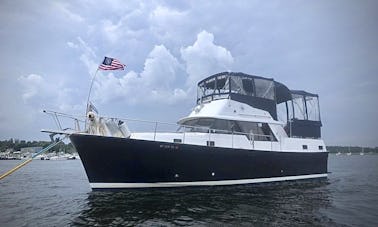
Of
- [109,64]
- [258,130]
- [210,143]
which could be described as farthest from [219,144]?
[109,64]

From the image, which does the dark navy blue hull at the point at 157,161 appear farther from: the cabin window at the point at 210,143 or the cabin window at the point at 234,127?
the cabin window at the point at 234,127

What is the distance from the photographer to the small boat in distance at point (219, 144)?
478 inches

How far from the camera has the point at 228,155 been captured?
46.8ft

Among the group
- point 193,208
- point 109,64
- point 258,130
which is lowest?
point 193,208

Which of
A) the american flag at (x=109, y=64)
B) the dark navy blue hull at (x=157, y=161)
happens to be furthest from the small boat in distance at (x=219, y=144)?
the american flag at (x=109, y=64)

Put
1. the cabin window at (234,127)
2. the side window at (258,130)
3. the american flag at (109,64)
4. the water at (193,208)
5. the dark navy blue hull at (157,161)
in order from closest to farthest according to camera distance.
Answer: the water at (193,208) → the dark navy blue hull at (157,161) → the american flag at (109,64) → the cabin window at (234,127) → the side window at (258,130)

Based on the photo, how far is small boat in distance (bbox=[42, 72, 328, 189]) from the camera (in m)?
12.1

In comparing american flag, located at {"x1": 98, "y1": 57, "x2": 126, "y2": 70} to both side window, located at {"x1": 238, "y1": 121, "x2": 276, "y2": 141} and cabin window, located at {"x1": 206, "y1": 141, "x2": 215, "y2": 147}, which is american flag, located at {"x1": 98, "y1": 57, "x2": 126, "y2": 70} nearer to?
cabin window, located at {"x1": 206, "y1": 141, "x2": 215, "y2": 147}

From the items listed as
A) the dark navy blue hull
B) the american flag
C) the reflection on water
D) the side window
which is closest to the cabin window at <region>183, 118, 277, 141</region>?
the side window

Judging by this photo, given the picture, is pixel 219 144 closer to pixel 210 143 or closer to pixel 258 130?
pixel 210 143

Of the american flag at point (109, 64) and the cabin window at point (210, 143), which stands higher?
the american flag at point (109, 64)

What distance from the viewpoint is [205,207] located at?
32.7 feet

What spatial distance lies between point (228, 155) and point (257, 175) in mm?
2611

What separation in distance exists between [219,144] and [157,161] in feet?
12.6
